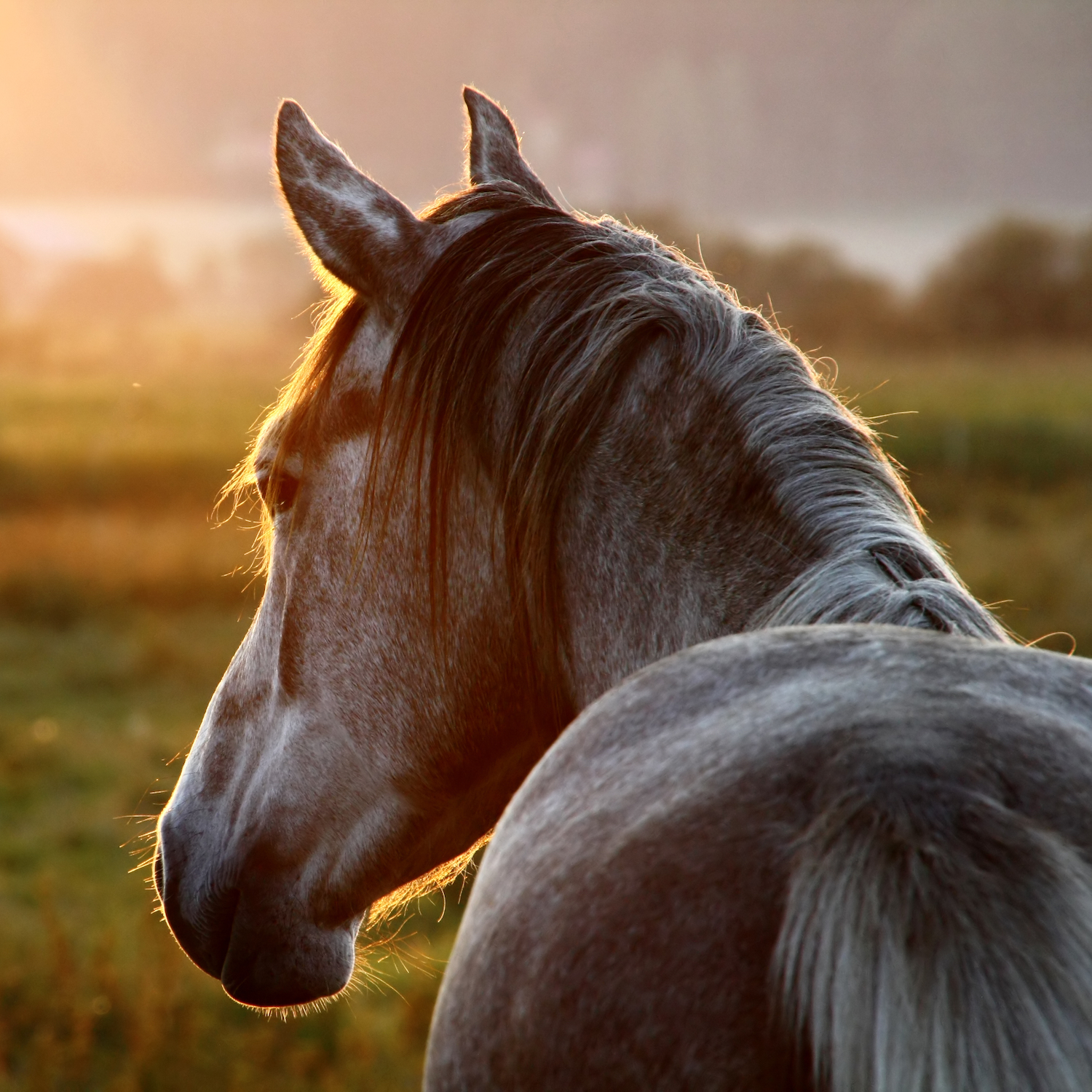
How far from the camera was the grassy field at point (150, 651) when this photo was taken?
12.1 feet

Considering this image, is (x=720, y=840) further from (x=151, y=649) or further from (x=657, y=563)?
(x=151, y=649)

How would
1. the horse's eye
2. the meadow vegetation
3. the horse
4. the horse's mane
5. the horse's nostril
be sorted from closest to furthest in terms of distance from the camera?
the horse
the horse's mane
the horse's eye
the horse's nostril
the meadow vegetation

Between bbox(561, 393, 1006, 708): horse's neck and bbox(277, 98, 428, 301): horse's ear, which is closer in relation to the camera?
bbox(561, 393, 1006, 708): horse's neck

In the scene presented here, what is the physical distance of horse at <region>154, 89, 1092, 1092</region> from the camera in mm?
658

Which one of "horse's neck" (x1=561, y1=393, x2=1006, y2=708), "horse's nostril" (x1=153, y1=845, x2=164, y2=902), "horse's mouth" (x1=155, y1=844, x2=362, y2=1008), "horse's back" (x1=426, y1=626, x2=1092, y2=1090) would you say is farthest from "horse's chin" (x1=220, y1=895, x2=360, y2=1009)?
"horse's back" (x1=426, y1=626, x2=1092, y2=1090)

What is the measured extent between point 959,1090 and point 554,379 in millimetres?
909

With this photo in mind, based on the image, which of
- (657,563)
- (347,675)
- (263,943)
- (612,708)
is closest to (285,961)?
(263,943)

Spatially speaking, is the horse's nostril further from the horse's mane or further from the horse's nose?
the horse's mane

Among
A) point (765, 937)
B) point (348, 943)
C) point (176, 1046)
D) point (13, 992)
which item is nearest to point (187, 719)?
point (13, 992)

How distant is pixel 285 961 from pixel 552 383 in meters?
0.87

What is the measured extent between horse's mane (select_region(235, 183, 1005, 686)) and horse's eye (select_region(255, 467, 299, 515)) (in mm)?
150

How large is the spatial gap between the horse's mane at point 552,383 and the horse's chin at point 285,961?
0.54 metres

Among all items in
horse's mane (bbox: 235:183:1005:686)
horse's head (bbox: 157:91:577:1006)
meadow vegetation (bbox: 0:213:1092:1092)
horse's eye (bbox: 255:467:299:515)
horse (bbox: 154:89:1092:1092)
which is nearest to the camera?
horse (bbox: 154:89:1092:1092)

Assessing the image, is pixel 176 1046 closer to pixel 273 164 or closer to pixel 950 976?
pixel 273 164
